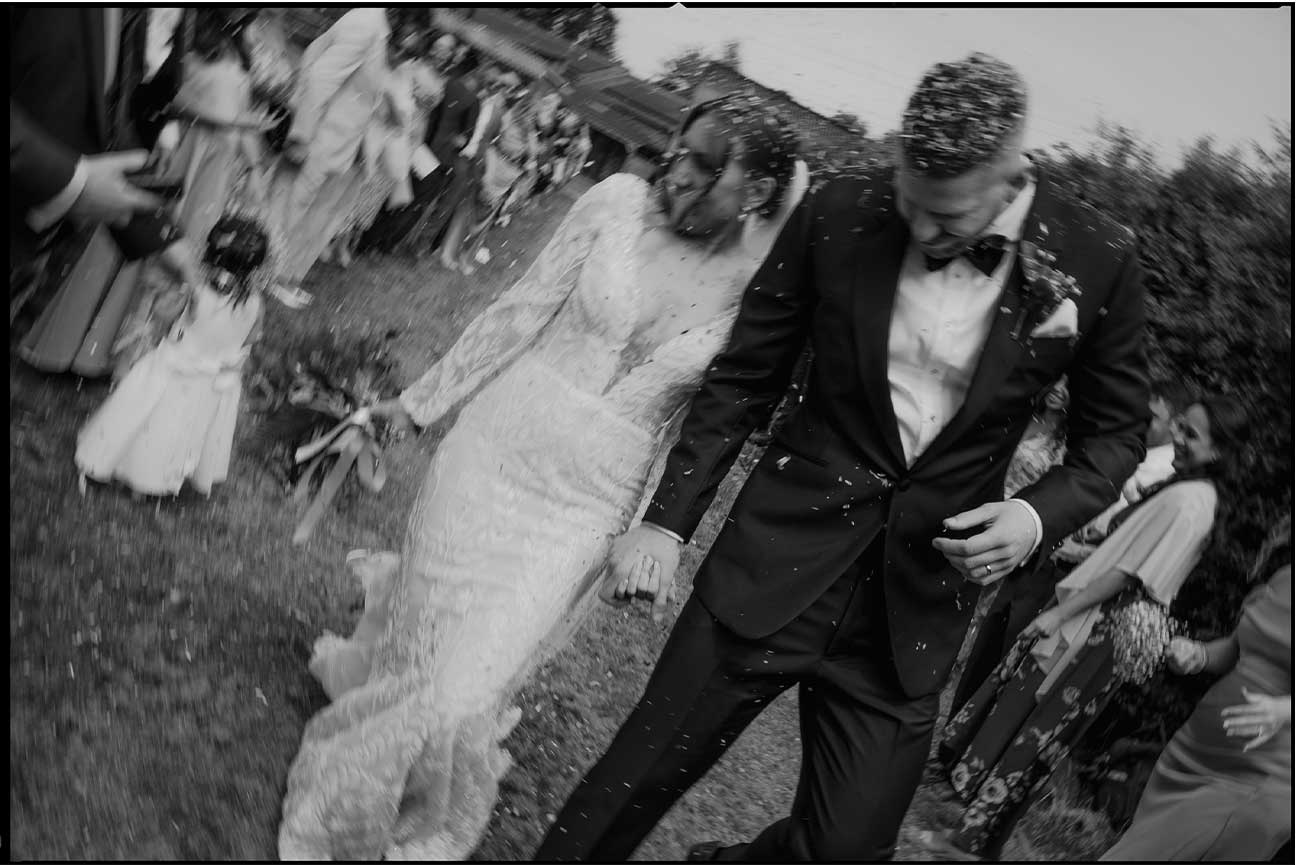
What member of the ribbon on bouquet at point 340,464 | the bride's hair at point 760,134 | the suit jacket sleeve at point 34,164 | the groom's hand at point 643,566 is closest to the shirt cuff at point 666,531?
the groom's hand at point 643,566

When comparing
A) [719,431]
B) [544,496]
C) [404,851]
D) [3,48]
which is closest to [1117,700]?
[719,431]

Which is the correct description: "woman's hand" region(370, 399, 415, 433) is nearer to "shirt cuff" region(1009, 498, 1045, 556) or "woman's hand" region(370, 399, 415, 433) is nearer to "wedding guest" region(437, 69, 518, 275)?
"wedding guest" region(437, 69, 518, 275)

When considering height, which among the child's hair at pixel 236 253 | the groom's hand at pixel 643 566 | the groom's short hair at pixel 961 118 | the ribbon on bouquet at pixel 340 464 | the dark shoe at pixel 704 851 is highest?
the groom's short hair at pixel 961 118

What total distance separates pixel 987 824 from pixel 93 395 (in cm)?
243

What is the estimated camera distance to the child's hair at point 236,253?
306 centimetres

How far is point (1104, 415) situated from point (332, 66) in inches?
75.6

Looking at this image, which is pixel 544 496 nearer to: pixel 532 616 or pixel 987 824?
pixel 532 616

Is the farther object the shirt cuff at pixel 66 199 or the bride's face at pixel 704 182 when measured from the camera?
the bride's face at pixel 704 182

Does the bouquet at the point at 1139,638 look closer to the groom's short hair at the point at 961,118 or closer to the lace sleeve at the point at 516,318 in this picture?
the groom's short hair at the point at 961,118

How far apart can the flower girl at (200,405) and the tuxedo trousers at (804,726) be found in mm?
1305

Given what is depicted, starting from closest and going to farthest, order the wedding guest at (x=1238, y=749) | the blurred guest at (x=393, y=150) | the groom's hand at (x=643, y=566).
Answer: the groom's hand at (x=643, y=566) → the wedding guest at (x=1238, y=749) → the blurred guest at (x=393, y=150)

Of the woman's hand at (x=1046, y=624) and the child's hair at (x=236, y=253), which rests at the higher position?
the child's hair at (x=236, y=253)

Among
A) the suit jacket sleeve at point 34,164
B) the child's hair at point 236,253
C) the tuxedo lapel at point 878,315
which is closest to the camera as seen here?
the tuxedo lapel at point 878,315

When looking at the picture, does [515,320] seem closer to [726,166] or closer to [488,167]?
[488,167]
